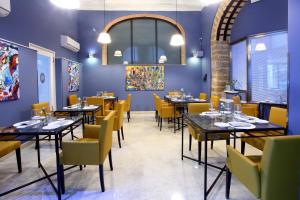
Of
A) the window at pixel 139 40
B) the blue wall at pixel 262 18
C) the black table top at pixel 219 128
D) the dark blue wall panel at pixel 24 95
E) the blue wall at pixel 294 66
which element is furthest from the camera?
the window at pixel 139 40

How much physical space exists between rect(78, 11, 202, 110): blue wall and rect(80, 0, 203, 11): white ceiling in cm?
18

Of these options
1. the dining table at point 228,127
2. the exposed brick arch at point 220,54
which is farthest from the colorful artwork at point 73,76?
the dining table at point 228,127

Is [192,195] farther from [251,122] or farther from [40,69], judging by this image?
Answer: [40,69]

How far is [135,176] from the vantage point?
3.24 m

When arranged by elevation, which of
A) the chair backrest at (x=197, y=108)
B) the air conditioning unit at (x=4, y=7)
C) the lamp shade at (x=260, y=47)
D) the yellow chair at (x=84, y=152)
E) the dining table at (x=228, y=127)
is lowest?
the yellow chair at (x=84, y=152)

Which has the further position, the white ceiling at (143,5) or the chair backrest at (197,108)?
the white ceiling at (143,5)

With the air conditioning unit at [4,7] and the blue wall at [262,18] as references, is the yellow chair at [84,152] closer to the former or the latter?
the air conditioning unit at [4,7]

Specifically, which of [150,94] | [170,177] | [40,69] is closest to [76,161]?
[170,177]

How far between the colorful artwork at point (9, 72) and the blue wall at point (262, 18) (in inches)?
213

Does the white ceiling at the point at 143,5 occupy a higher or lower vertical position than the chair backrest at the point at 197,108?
higher

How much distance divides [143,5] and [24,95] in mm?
5812

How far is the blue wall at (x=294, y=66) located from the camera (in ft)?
7.76

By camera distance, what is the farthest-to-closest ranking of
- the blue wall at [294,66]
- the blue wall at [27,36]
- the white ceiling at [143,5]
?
the white ceiling at [143,5]
the blue wall at [27,36]
the blue wall at [294,66]

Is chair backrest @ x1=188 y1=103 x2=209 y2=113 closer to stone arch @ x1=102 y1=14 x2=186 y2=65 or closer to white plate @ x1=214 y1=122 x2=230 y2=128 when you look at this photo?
white plate @ x1=214 y1=122 x2=230 y2=128
